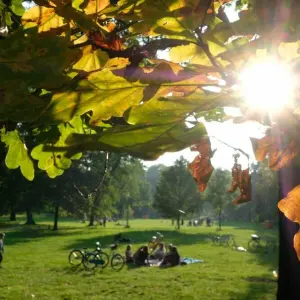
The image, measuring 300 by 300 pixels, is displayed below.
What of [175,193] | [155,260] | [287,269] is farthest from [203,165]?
[175,193]

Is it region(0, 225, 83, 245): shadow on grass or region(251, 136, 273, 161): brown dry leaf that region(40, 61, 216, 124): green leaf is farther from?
region(0, 225, 83, 245): shadow on grass

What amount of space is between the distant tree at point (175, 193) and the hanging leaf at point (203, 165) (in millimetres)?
45069

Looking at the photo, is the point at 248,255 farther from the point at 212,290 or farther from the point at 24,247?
the point at 24,247

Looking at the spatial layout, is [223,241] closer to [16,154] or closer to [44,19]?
[16,154]

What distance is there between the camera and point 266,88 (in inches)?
29.5

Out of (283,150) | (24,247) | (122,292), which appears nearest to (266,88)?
(283,150)

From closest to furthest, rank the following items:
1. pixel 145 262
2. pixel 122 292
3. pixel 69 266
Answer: pixel 122 292 → pixel 69 266 → pixel 145 262

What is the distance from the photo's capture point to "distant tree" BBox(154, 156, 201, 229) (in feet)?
156

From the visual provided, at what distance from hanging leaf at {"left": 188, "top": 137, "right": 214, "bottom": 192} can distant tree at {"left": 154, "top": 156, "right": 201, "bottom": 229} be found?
1774 inches

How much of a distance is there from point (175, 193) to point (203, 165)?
159 feet

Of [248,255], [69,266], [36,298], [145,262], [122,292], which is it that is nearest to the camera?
[36,298]

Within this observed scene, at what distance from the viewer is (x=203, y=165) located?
103cm

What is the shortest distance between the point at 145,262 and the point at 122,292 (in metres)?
6.24

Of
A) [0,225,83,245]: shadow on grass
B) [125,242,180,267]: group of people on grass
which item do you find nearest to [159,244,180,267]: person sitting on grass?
[125,242,180,267]: group of people on grass
